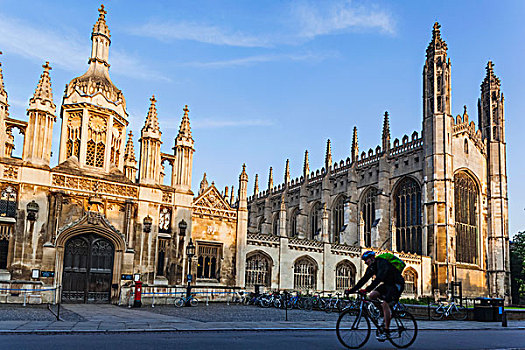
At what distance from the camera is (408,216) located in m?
48.8

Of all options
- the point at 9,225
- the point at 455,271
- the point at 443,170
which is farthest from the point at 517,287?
the point at 9,225

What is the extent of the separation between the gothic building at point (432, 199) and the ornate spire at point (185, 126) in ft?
41.0

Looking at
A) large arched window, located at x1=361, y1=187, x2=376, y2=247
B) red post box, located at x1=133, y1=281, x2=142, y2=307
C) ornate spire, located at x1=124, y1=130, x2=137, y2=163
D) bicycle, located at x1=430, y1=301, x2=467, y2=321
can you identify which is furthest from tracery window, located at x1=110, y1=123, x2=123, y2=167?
large arched window, located at x1=361, y1=187, x2=376, y2=247

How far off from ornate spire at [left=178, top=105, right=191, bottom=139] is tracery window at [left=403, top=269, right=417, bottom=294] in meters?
23.6

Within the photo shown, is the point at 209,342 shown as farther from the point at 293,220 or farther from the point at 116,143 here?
the point at 293,220

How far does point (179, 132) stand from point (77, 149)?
5751 millimetres

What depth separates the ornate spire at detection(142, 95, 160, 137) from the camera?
1126 inches

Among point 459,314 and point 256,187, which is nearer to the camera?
point 459,314

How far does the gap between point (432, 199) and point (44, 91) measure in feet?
110

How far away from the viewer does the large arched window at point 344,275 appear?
38094 mm

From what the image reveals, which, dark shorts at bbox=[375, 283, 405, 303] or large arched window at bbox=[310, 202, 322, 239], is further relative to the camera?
large arched window at bbox=[310, 202, 322, 239]

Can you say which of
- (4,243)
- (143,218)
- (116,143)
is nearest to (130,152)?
(116,143)

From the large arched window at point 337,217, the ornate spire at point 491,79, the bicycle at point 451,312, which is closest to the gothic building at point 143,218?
the large arched window at point 337,217

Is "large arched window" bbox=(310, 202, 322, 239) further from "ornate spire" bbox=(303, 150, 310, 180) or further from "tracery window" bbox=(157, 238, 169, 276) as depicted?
"tracery window" bbox=(157, 238, 169, 276)
